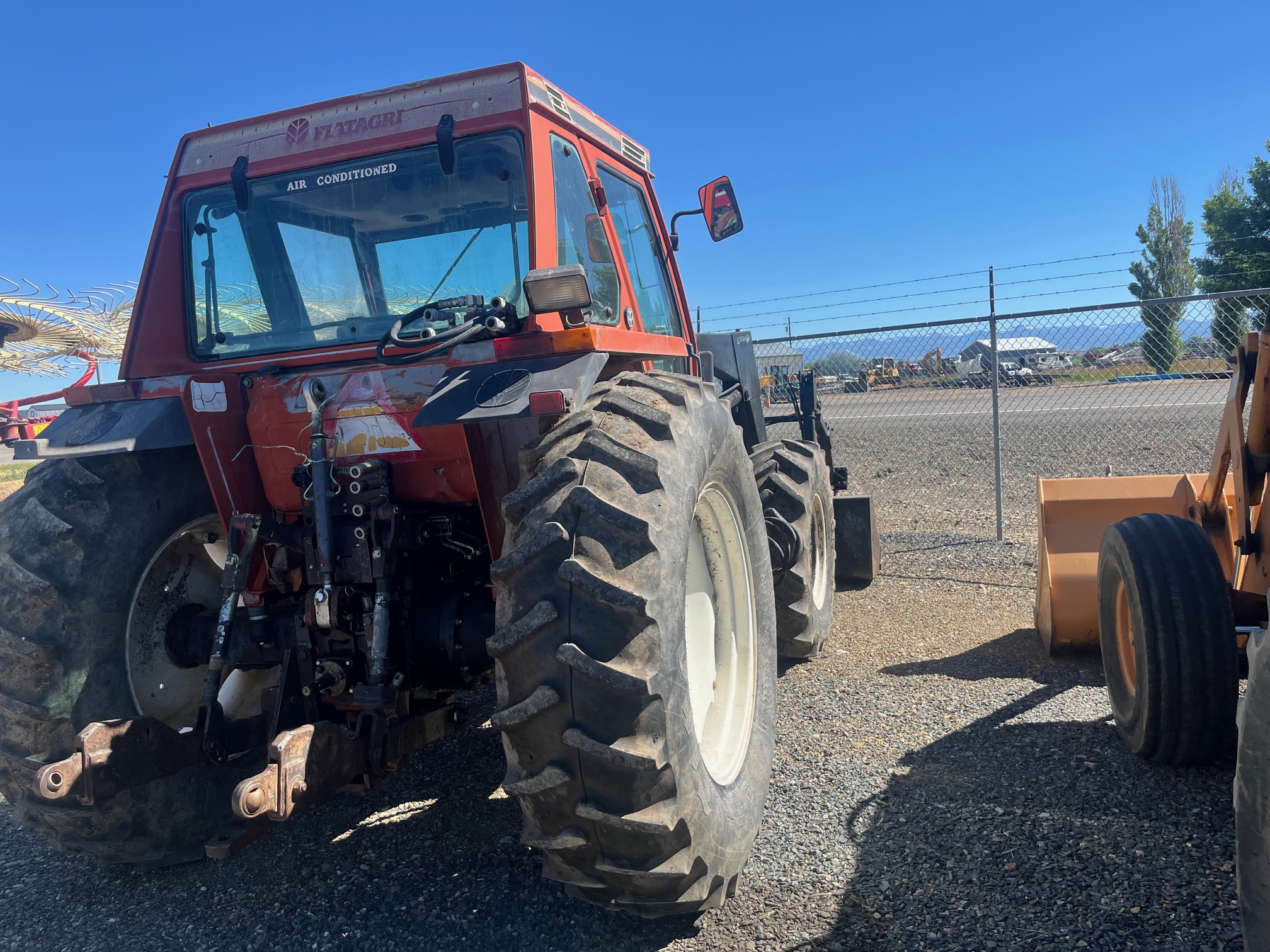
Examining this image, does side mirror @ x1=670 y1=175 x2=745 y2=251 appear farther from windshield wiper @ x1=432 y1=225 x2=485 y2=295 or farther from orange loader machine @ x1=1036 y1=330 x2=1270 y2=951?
orange loader machine @ x1=1036 y1=330 x2=1270 y2=951

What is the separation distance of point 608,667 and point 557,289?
40.2 inches

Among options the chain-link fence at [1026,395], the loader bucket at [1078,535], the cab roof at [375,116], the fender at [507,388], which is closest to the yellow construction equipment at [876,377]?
the chain-link fence at [1026,395]

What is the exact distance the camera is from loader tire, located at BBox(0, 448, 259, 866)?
2549 mm

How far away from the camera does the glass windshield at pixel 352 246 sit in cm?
296

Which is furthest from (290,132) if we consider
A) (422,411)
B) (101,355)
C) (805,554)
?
(101,355)

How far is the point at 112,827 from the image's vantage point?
2.65 meters

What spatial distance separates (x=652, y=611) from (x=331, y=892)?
1.69 meters

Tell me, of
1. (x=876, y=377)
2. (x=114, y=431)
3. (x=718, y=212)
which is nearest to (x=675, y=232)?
(x=718, y=212)

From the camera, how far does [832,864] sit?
2.78 metres

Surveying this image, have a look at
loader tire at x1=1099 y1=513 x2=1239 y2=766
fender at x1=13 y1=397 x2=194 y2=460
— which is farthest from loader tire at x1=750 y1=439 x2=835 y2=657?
fender at x1=13 y1=397 x2=194 y2=460

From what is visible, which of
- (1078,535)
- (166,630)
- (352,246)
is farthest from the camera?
(1078,535)

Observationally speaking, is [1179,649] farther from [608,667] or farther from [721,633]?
[608,667]

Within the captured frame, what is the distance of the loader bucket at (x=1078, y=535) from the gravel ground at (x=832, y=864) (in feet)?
1.28

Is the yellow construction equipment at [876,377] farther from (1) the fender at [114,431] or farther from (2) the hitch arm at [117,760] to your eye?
(2) the hitch arm at [117,760]
